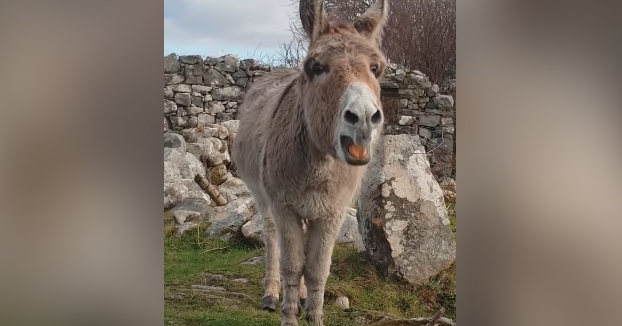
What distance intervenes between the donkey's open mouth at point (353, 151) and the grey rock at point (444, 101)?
635 millimetres

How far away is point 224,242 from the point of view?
288cm

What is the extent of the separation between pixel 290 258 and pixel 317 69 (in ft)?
3.02

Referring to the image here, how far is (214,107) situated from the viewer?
289cm

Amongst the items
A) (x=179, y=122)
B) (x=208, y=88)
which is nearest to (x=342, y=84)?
(x=208, y=88)

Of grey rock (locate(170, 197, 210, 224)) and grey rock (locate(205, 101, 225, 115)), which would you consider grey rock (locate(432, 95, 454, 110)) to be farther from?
grey rock (locate(170, 197, 210, 224))

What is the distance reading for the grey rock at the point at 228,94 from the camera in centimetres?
289

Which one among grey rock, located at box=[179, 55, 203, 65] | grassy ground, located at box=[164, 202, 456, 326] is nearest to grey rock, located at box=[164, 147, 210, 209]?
grassy ground, located at box=[164, 202, 456, 326]

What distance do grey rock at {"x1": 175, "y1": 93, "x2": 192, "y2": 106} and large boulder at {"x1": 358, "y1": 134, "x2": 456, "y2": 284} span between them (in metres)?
1.01

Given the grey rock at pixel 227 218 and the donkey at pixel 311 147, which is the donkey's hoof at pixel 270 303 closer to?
the donkey at pixel 311 147

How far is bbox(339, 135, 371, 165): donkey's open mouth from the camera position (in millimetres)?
2576

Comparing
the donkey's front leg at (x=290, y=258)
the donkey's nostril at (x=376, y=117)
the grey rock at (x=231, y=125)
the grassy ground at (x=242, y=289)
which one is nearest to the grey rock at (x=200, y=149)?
the grey rock at (x=231, y=125)

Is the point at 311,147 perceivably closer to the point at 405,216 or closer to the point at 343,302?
the point at 405,216
